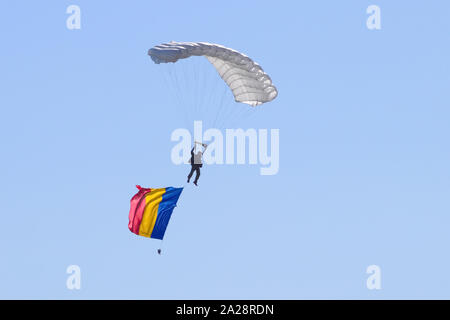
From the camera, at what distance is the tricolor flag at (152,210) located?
53469 millimetres

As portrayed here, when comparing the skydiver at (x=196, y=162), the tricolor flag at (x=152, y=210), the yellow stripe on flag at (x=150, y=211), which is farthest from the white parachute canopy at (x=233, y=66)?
the yellow stripe on flag at (x=150, y=211)

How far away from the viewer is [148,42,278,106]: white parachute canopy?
49406 mm

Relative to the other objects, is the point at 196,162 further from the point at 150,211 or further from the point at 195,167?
the point at 150,211

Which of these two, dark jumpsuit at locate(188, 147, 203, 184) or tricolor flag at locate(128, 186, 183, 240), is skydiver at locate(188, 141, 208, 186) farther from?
tricolor flag at locate(128, 186, 183, 240)

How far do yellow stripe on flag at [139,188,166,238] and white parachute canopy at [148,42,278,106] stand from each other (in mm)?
5265

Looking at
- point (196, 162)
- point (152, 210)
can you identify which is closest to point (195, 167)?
point (196, 162)

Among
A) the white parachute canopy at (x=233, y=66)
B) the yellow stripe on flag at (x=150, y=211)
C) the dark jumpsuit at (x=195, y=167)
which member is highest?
the white parachute canopy at (x=233, y=66)

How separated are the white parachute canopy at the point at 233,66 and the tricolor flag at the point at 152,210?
4962mm

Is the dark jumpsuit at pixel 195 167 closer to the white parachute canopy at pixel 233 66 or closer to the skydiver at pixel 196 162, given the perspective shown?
the skydiver at pixel 196 162

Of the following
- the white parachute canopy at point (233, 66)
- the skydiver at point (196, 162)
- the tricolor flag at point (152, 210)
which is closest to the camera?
the white parachute canopy at point (233, 66)

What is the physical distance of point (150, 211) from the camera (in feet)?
177
